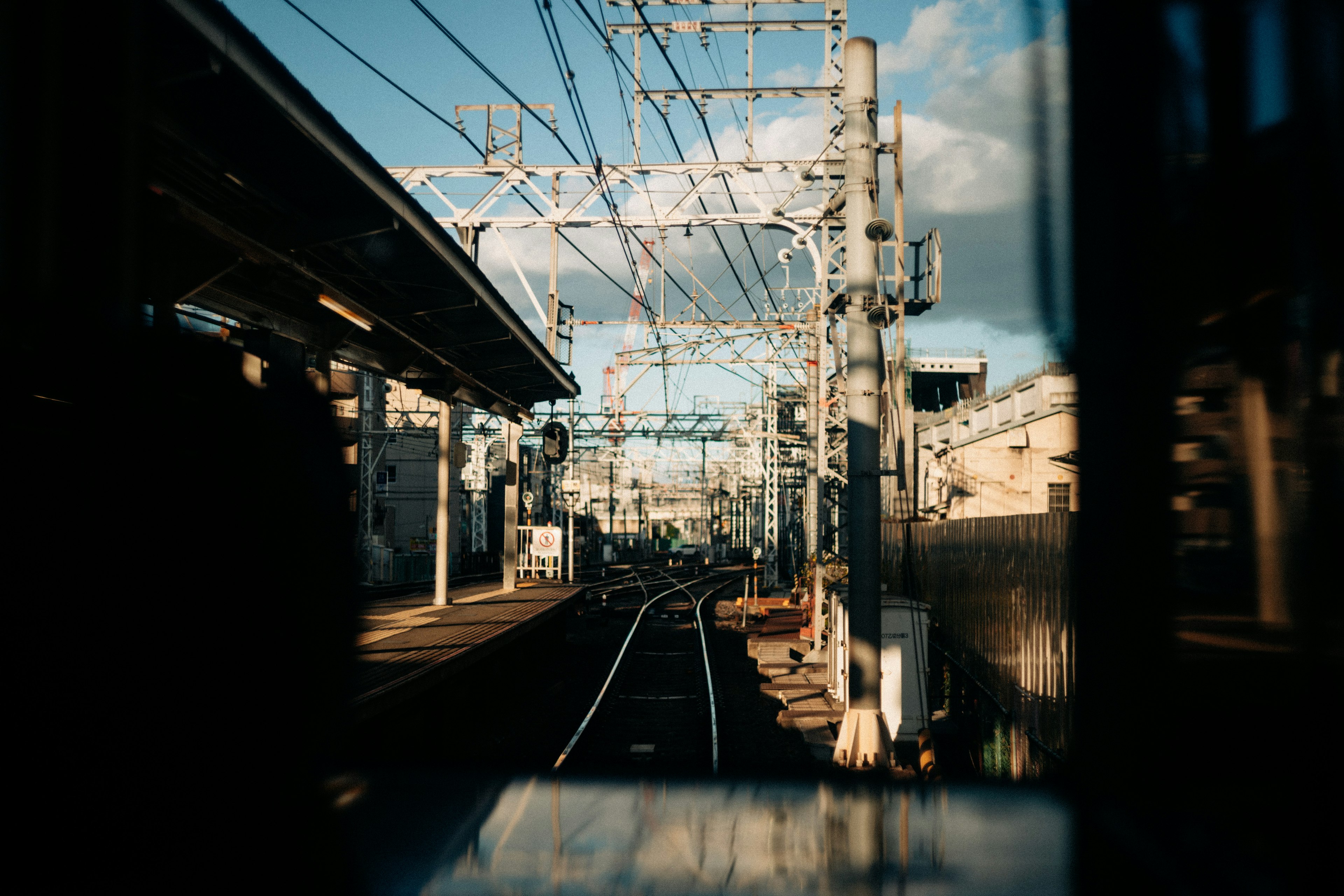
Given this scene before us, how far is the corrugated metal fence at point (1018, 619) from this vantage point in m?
5.48

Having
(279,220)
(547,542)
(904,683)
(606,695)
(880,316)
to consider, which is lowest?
(606,695)

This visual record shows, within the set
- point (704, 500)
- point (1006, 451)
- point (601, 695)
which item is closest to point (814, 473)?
point (1006, 451)

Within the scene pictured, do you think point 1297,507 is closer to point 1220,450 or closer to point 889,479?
point 1220,450

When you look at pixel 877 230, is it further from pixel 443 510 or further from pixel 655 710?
pixel 443 510

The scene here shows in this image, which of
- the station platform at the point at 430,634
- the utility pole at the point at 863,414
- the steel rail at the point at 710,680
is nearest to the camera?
the station platform at the point at 430,634

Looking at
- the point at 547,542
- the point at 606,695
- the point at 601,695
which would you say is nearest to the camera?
the point at 601,695

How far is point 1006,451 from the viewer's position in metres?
14.8

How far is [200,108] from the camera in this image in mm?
4973

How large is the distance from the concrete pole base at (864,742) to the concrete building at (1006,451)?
2.16 metres

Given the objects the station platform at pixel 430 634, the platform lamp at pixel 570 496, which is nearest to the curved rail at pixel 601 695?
the station platform at pixel 430 634

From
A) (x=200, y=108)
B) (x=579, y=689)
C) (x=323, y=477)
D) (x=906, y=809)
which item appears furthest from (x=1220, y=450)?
(x=579, y=689)

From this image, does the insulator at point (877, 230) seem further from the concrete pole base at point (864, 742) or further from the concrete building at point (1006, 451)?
the concrete pole base at point (864, 742)

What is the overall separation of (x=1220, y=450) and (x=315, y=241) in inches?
260

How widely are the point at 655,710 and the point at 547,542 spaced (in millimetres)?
7655
